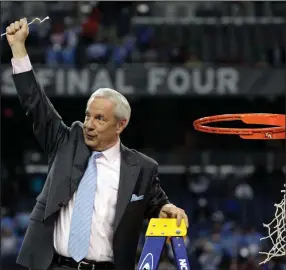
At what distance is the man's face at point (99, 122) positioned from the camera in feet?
13.1

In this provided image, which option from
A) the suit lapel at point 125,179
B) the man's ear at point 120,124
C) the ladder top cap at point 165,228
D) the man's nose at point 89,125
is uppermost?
the man's nose at point 89,125

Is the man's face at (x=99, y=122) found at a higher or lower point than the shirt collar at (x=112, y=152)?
higher

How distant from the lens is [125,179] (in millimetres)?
4047

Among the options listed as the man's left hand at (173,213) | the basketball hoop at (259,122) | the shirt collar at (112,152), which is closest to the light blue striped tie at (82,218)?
the shirt collar at (112,152)

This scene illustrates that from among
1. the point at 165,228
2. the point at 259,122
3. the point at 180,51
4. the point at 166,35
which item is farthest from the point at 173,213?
the point at 180,51

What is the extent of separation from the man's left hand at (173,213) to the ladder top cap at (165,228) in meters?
0.02

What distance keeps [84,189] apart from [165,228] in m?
0.41

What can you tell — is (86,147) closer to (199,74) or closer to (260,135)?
(260,135)

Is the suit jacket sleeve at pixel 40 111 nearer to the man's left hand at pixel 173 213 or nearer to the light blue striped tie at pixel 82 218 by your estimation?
the light blue striped tie at pixel 82 218

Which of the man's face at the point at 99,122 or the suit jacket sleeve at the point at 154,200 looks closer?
the man's face at the point at 99,122

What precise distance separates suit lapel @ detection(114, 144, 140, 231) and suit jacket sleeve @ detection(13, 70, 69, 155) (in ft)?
0.97

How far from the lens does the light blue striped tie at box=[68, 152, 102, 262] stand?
3.89 m

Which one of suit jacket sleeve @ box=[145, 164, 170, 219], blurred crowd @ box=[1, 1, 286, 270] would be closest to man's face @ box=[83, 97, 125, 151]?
suit jacket sleeve @ box=[145, 164, 170, 219]

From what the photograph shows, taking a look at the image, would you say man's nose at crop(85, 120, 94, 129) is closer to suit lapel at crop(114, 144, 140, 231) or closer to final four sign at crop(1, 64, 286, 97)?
suit lapel at crop(114, 144, 140, 231)
